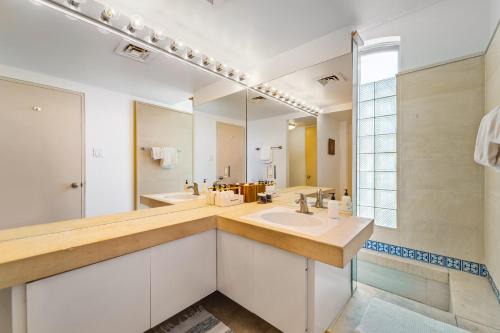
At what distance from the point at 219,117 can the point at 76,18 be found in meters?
1.21

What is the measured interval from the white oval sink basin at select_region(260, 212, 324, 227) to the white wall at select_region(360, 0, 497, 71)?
1.78 m

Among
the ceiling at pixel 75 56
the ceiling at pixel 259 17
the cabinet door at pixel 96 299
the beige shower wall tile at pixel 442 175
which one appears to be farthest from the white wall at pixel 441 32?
the cabinet door at pixel 96 299

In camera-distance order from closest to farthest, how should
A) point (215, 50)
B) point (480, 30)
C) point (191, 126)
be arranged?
1. point (480, 30)
2. point (191, 126)
3. point (215, 50)

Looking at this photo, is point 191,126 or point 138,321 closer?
point 138,321

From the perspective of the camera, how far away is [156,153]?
5.33ft

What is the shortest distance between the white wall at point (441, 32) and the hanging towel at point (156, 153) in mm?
2335

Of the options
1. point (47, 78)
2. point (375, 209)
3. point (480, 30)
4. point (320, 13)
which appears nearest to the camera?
point (47, 78)

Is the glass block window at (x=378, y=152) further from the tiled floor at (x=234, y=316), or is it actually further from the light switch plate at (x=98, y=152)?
the light switch plate at (x=98, y=152)

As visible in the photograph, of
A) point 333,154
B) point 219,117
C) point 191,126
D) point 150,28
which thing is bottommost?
point 333,154

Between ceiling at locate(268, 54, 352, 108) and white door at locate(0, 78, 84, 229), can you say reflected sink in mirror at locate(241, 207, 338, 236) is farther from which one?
white door at locate(0, 78, 84, 229)

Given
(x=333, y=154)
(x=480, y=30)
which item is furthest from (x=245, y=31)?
(x=480, y=30)

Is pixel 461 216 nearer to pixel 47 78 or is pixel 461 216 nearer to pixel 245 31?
pixel 245 31

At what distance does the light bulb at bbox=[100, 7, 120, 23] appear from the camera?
4.61ft

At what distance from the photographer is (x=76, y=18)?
1.32 metres
